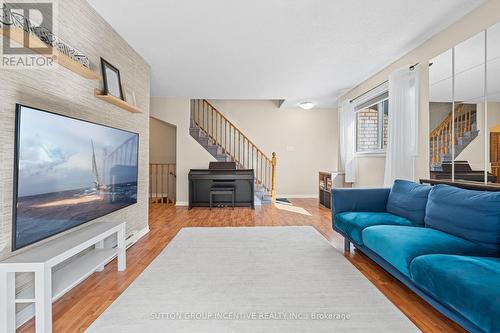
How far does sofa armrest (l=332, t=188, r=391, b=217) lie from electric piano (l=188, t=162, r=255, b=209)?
2.99 m

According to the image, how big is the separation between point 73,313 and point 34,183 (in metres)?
0.99

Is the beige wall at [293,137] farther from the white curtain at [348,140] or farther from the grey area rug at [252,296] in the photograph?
the grey area rug at [252,296]

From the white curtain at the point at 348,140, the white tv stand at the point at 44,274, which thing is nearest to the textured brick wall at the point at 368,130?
the white curtain at the point at 348,140

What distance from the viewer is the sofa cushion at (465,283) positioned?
120cm

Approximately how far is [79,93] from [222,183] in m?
4.00

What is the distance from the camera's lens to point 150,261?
2.74m

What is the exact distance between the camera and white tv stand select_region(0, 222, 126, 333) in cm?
144

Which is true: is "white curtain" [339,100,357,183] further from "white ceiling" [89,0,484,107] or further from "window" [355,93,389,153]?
"white ceiling" [89,0,484,107]

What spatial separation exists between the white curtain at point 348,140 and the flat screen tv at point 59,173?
4570mm

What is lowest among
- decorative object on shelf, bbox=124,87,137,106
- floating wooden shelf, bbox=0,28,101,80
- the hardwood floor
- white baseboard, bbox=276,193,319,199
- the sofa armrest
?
the hardwood floor

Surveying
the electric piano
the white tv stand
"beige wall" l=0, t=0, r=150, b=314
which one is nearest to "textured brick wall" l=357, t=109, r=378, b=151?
the electric piano

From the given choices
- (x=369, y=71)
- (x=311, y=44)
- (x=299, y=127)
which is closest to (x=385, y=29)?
(x=311, y=44)

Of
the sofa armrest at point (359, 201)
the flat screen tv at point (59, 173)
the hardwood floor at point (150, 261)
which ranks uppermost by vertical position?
the flat screen tv at point (59, 173)

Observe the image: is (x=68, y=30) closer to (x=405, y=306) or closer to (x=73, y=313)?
(x=73, y=313)
